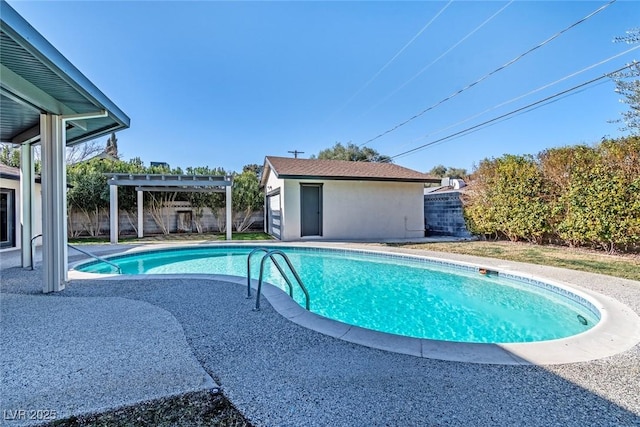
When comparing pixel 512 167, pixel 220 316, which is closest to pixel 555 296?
pixel 220 316

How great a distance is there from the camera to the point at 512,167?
41.5 feet

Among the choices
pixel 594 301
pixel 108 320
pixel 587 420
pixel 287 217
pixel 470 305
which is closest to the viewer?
pixel 587 420

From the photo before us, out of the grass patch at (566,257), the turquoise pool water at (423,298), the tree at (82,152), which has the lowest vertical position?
the turquoise pool water at (423,298)

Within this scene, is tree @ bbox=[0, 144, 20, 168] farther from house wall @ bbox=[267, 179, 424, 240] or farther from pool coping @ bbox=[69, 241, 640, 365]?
pool coping @ bbox=[69, 241, 640, 365]

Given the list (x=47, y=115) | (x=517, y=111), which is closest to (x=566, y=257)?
(x=517, y=111)

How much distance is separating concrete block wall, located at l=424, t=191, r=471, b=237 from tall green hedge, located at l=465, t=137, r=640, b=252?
895mm

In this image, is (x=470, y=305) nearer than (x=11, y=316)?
No

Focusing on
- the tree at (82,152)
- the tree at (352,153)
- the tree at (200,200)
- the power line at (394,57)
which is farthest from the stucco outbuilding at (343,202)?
the tree at (82,152)

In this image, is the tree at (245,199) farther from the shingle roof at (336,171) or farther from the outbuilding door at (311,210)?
the outbuilding door at (311,210)

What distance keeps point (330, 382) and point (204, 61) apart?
16.2 meters

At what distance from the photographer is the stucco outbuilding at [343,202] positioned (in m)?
14.3

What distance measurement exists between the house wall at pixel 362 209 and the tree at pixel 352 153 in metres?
23.3

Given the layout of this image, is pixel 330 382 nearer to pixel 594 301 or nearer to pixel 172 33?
pixel 594 301

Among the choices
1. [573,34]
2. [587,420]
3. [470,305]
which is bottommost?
[470,305]
